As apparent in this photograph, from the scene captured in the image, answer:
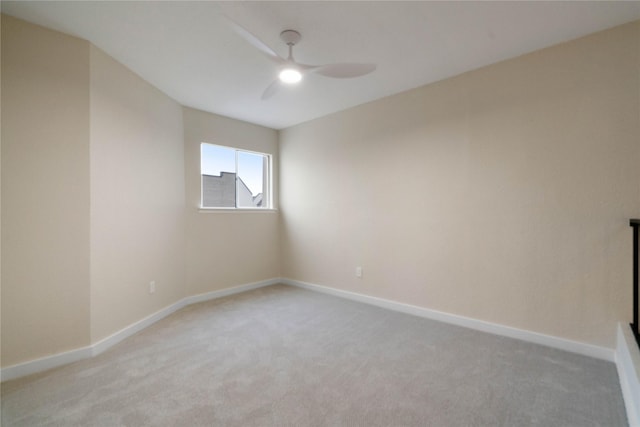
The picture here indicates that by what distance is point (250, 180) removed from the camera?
4.61m

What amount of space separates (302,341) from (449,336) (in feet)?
4.42

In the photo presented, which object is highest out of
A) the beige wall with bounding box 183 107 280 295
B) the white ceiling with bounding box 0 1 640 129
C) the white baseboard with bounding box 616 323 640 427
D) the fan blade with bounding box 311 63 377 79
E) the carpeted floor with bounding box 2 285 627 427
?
the white ceiling with bounding box 0 1 640 129

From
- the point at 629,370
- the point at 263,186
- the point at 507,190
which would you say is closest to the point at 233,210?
the point at 263,186

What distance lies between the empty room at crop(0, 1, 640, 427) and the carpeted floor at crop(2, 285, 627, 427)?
18mm

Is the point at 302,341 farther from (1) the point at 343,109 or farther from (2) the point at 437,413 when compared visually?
(1) the point at 343,109

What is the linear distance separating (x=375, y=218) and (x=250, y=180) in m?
2.07

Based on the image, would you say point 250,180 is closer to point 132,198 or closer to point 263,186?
point 263,186

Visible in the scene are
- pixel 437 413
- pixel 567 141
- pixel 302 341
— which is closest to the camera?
pixel 437 413

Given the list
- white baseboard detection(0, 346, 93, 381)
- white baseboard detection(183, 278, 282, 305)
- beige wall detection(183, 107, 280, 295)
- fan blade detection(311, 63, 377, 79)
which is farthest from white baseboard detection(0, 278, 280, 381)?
fan blade detection(311, 63, 377, 79)

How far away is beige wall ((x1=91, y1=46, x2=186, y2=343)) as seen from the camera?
97.7 inches

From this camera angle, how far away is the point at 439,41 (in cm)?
237

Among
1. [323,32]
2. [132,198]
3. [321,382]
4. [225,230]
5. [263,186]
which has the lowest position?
[321,382]

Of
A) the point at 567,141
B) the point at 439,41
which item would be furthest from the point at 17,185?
the point at 567,141

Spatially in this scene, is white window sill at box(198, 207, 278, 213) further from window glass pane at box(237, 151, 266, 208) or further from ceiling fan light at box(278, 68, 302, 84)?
ceiling fan light at box(278, 68, 302, 84)
